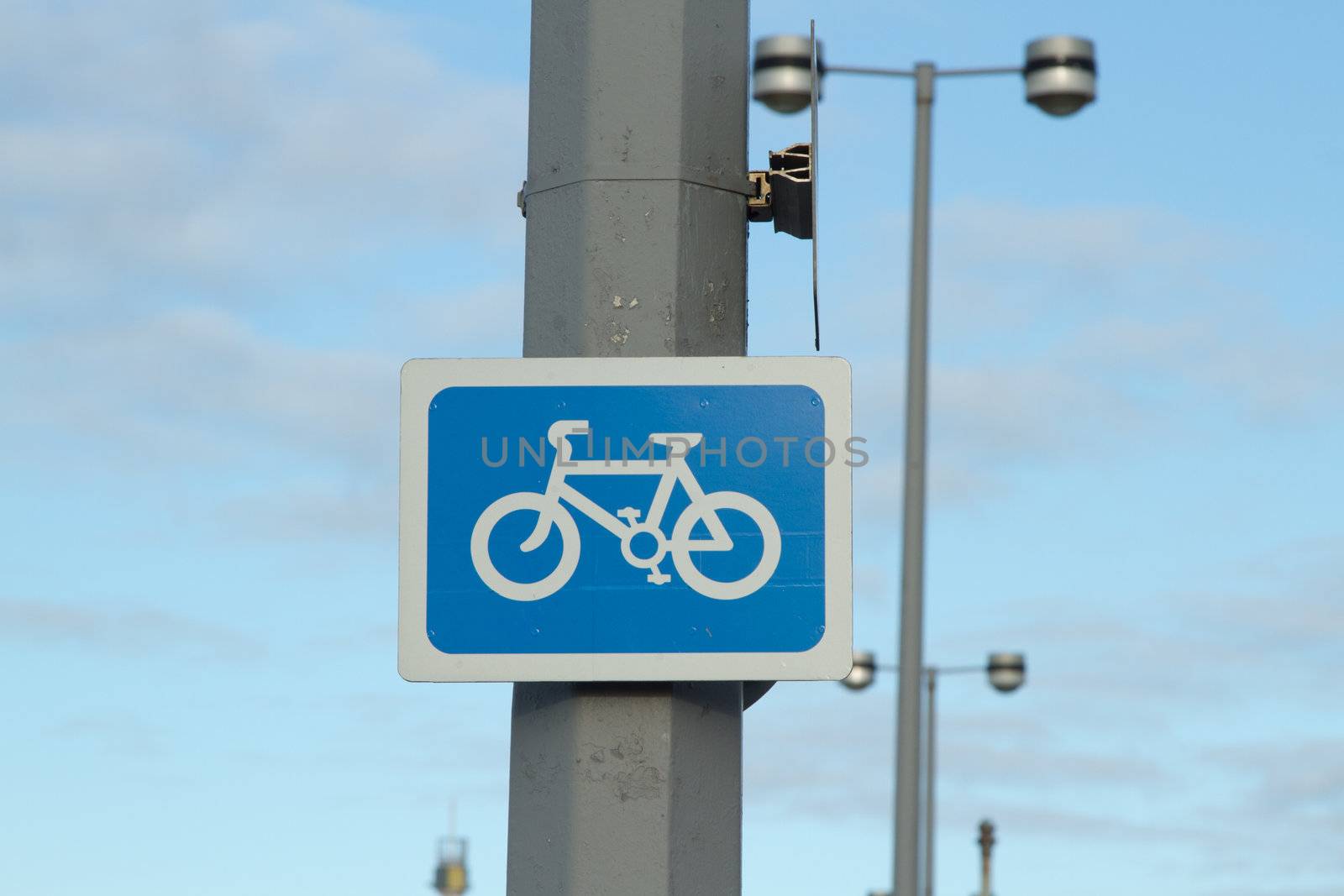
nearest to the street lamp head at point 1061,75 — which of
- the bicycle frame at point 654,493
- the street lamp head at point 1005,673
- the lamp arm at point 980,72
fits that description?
the lamp arm at point 980,72

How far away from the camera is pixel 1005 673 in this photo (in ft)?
79.9

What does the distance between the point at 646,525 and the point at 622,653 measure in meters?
0.25

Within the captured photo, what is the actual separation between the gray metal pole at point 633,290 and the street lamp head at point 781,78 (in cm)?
468

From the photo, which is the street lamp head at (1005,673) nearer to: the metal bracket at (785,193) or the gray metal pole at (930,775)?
the gray metal pole at (930,775)

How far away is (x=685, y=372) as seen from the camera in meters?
4.23

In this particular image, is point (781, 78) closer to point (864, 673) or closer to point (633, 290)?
point (633, 290)

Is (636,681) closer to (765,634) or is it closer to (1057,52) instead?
(765,634)

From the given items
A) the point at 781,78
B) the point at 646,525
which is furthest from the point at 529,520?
the point at 781,78

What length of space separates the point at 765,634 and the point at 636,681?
0.27 meters

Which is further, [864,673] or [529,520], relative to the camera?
[864,673]

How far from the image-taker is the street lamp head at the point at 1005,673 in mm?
24328

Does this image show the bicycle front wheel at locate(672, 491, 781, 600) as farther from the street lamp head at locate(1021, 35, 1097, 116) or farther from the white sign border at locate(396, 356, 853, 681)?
the street lamp head at locate(1021, 35, 1097, 116)

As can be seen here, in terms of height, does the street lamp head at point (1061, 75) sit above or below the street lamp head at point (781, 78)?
above

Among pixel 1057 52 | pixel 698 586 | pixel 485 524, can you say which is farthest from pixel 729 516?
pixel 1057 52
